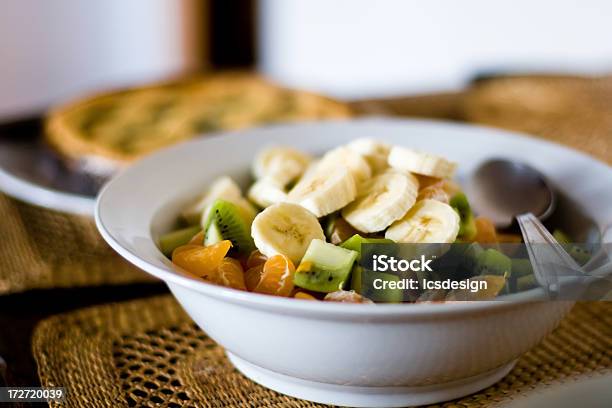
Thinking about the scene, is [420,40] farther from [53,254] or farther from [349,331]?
[349,331]

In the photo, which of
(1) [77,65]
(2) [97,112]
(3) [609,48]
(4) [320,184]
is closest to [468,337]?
(4) [320,184]

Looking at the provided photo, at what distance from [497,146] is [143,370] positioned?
553 mm

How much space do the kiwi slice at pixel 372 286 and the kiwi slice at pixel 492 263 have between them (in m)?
0.09

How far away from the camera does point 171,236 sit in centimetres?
76

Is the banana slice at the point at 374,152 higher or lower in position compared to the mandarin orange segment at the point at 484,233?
higher

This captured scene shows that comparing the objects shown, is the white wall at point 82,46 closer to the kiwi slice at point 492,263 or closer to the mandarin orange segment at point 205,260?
the mandarin orange segment at point 205,260

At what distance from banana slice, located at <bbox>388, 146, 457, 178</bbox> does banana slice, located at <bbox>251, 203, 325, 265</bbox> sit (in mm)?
119

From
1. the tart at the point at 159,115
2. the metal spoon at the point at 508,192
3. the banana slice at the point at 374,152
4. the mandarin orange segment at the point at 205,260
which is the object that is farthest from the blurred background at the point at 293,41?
the mandarin orange segment at the point at 205,260

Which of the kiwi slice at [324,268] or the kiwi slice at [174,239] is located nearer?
the kiwi slice at [324,268]

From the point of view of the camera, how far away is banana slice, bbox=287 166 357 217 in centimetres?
72

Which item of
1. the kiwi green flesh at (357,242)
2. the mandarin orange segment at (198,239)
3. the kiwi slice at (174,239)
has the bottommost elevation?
the kiwi slice at (174,239)

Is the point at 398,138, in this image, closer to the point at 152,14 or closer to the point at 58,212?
the point at 58,212

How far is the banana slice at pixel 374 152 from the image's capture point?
0.82 meters

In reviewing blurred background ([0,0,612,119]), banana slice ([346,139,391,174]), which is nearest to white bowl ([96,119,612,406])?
banana slice ([346,139,391,174])
